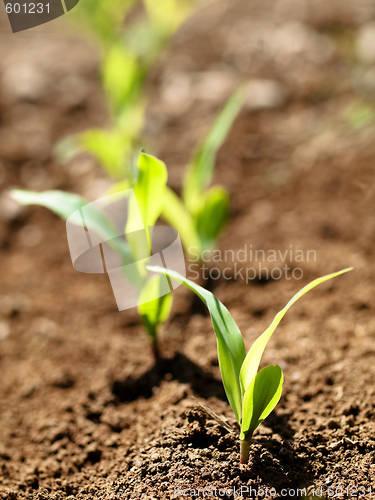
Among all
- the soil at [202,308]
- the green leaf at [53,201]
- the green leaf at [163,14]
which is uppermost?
the green leaf at [163,14]

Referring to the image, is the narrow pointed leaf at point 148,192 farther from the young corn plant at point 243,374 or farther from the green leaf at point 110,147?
the green leaf at point 110,147

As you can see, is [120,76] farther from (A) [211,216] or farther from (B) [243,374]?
(B) [243,374]

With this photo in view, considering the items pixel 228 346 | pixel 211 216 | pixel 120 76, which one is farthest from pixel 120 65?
pixel 228 346

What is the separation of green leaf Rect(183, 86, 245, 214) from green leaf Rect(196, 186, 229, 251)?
0.12 ft

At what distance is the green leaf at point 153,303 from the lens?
92 cm

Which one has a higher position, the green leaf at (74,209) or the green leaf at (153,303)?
the green leaf at (74,209)

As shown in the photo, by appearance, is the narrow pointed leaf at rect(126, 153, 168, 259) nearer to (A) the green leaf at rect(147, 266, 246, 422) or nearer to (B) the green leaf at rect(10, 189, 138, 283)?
(B) the green leaf at rect(10, 189, 138, 283)

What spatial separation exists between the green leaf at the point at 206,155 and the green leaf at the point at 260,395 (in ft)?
2.24

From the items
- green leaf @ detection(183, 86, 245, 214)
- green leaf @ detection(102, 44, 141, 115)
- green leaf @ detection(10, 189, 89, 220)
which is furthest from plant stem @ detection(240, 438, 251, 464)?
green leaf @ detection(102, 44, 141, 115)

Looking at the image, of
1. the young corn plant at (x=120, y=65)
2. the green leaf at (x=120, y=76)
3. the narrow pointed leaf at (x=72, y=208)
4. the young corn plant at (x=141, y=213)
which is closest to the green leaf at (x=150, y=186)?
the young corn plant at (x=141, y=213)

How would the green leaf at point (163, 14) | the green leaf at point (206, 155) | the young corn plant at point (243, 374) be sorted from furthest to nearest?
1. the green leaf at point (163, 14)
2. the green leaf at point (206, 155)
3. the young corn plant at point (243, 374)

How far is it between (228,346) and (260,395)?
4.1 inches

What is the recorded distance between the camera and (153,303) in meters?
0.96

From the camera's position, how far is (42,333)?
4.49ft
